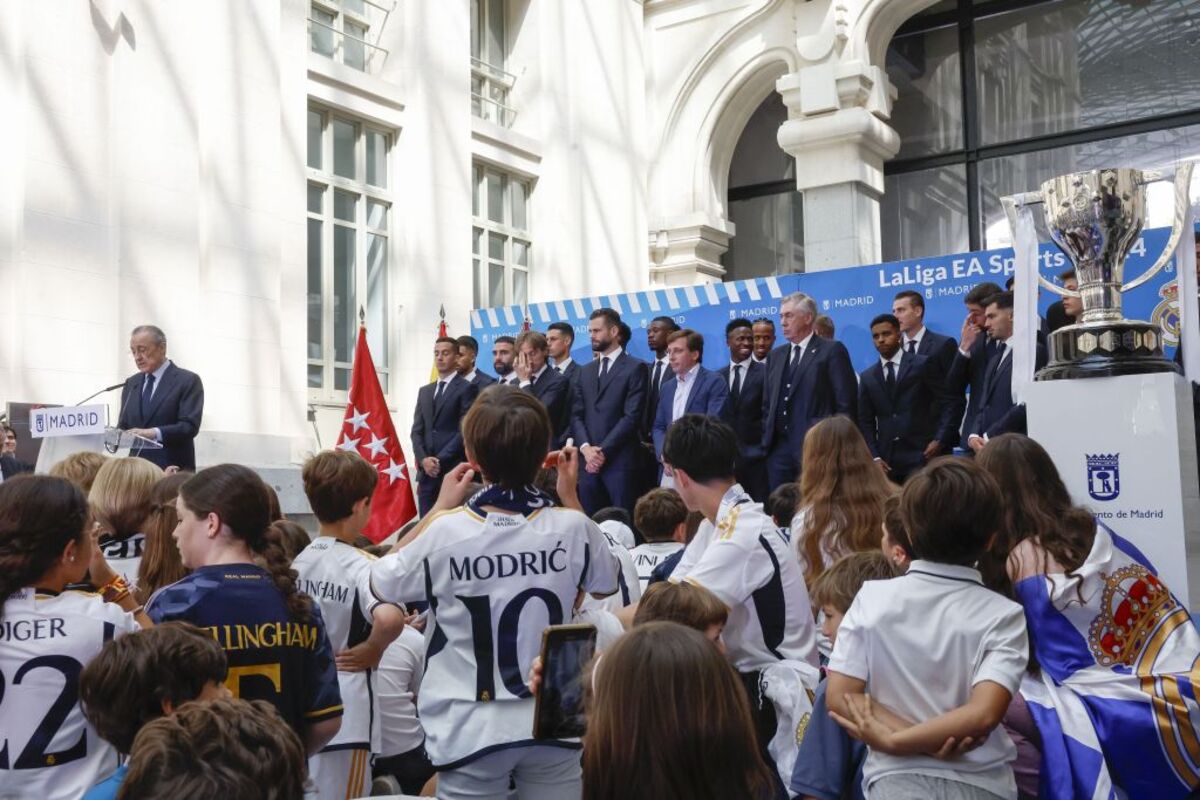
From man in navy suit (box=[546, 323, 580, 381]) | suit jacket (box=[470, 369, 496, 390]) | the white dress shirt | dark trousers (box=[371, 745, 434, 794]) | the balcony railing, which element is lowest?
dark trousers (box=[371, 745, 434, 794])

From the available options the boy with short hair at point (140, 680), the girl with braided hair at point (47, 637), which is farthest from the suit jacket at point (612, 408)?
the boy with short hair at point (140, 680)

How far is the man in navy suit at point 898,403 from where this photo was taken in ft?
27.5

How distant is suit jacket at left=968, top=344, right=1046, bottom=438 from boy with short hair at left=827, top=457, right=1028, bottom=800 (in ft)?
15.4

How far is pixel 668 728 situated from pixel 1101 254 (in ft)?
14.1

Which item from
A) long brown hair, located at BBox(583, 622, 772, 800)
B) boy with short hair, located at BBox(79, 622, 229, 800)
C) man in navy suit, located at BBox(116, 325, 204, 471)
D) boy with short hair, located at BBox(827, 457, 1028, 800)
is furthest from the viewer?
man in navy suit, located at BBox(116, 325, 204, 471)

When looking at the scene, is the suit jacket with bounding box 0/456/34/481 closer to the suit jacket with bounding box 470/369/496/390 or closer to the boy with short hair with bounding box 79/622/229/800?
the suit jacket with bounding box 470/369/496/390

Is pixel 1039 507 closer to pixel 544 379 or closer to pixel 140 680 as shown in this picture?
pixel 140 680

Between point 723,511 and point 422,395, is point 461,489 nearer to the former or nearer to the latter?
point 723,511

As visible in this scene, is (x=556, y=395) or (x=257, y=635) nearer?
(x=257, y=635)

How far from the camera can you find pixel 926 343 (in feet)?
28.0

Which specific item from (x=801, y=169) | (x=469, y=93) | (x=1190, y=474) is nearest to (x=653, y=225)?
(x=801, y=169)

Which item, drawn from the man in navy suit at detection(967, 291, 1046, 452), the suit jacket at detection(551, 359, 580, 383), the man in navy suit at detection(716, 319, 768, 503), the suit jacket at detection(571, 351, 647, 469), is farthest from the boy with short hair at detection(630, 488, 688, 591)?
the suit jacket at detection(551, 359, 580, 383)

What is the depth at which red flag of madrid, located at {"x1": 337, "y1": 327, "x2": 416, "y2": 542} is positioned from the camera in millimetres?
10695

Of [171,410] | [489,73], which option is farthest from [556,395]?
[489,73]
